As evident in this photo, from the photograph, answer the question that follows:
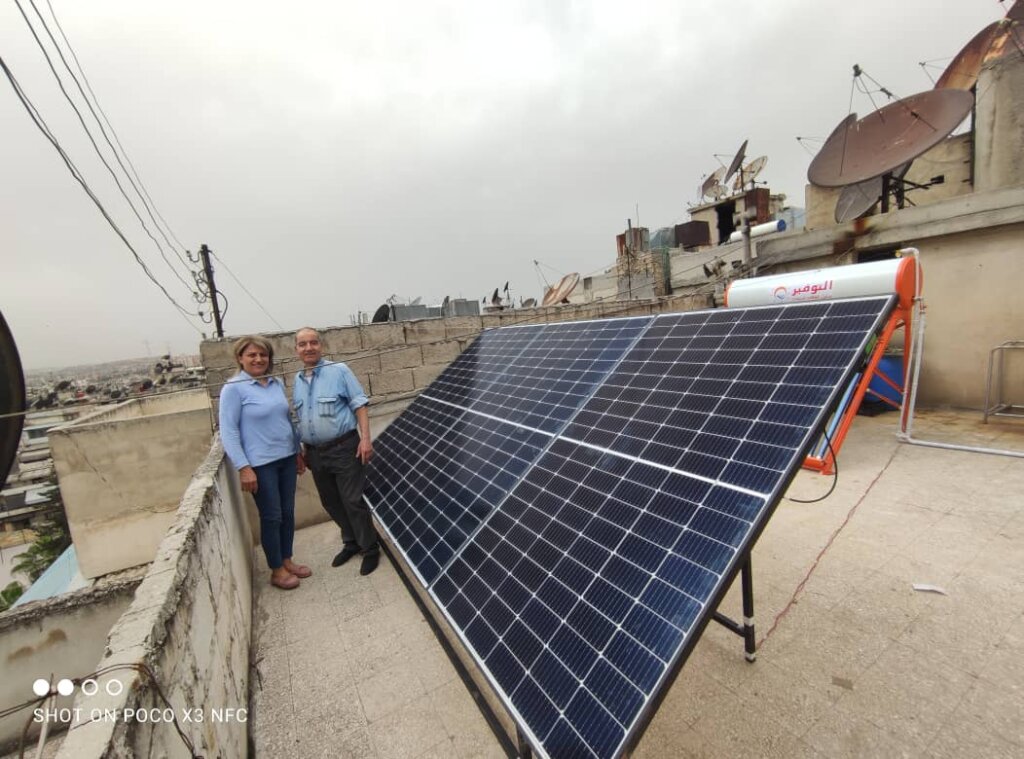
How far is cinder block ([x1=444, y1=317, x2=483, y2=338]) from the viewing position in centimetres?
589

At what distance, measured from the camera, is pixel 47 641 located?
3586mm

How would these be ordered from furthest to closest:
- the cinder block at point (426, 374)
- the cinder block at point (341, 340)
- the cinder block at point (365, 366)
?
the cinder block at point (426, 374)
the cinder block at point (365, 366)
the cinder block at point (341, 340)

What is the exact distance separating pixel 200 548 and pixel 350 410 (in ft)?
5.89

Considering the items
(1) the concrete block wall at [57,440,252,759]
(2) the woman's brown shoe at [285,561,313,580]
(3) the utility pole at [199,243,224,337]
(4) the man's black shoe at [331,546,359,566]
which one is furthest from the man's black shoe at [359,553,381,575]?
(3) the utility pole at [199,243,224,337]

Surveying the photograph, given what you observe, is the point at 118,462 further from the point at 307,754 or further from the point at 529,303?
the point at 529,303

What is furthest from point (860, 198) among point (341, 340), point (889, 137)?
point (341, 340)

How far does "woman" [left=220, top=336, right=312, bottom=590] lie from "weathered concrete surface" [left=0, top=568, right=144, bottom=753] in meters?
1.46

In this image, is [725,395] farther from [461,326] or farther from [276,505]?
[461,326]

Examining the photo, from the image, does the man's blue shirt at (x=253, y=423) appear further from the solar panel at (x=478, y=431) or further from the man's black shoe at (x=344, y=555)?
the man's black shoe at (x=344, y=555)

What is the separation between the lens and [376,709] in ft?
8.70

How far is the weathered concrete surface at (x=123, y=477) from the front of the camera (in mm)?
7867

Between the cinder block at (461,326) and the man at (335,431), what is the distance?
2.16 meters

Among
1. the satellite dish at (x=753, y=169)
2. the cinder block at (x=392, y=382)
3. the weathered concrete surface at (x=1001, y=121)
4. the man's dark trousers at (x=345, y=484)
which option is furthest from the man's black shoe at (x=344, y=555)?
the satellite dish at (x=753, y=169)

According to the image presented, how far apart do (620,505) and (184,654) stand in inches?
78.3
